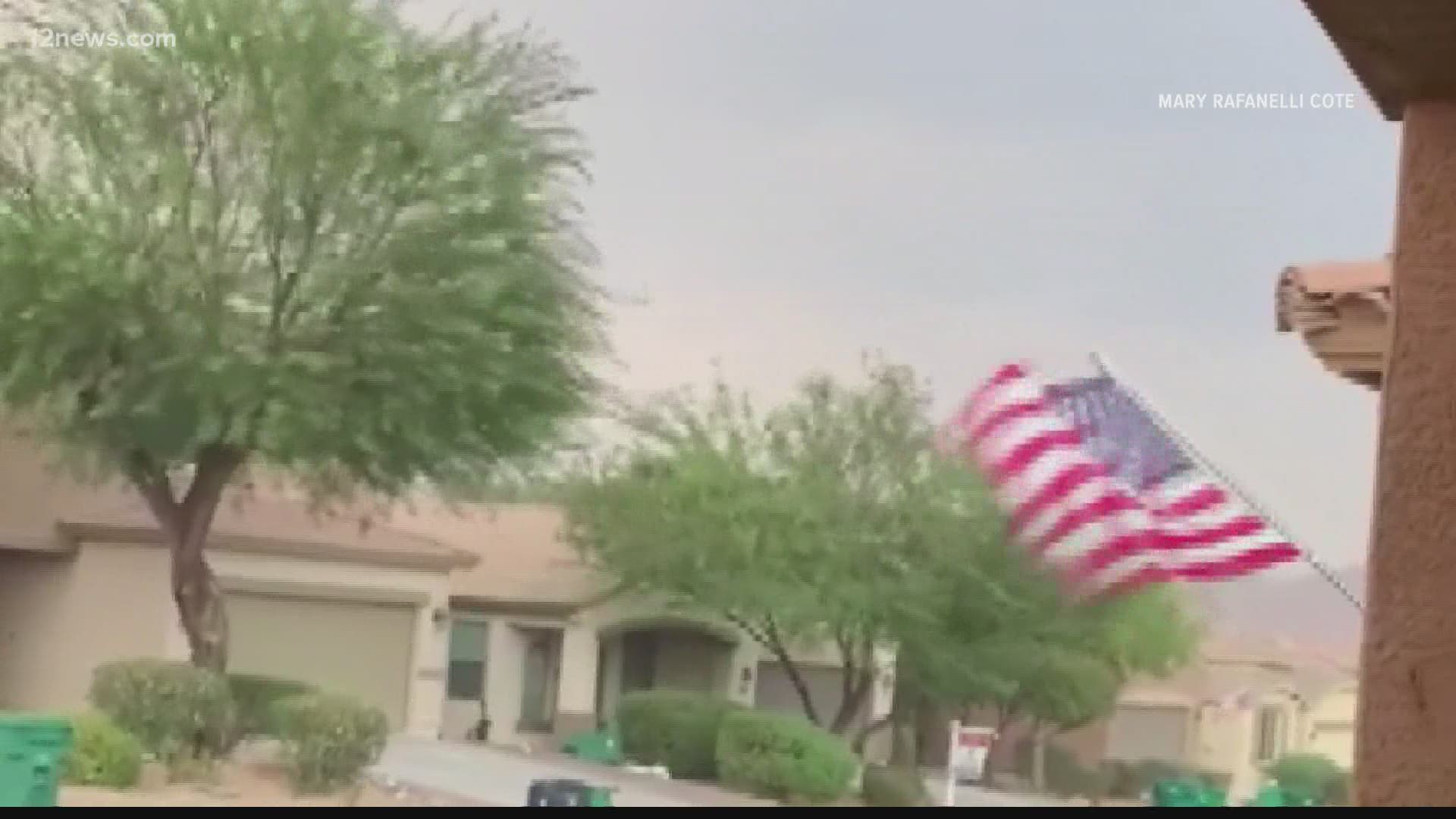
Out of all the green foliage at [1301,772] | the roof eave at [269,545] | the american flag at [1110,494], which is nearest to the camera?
the american flag at [1110,494]

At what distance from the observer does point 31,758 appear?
9.99 m

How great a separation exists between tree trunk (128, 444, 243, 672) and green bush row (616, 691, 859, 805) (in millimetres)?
2621

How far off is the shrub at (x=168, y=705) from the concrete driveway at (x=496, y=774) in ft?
3.09

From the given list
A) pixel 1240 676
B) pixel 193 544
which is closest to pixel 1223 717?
pixel 1240 676

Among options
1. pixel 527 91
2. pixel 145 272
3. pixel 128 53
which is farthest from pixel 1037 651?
pixel 128 53

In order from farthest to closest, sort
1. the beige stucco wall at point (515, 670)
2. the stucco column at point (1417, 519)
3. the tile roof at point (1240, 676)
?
the beige stucco wall at point (515, 670) → the tile roof at point (1240, 676) → the stucco column at point (1417, 519)

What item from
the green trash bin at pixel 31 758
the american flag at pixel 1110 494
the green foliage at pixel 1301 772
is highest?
the american flag at pixel 1110 494

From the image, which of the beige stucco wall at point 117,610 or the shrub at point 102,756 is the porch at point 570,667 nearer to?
the beige stucco wall at point 117,610

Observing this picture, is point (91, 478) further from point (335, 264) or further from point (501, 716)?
point (501, 716)

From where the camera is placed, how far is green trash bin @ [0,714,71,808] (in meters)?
9.52

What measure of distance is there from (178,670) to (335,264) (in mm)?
2484

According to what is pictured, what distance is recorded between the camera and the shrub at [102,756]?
11070mm

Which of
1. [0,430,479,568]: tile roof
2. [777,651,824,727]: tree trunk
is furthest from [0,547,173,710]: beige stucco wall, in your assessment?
[777,651,824,727]: tree trunk

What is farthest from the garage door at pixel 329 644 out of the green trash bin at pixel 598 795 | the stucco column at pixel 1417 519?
the stucco column at pixel 1417 519
